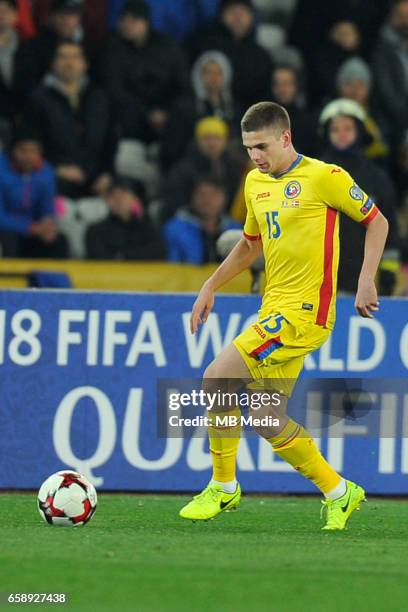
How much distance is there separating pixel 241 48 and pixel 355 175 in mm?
3656

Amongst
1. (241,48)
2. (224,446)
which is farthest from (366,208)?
(241,48)

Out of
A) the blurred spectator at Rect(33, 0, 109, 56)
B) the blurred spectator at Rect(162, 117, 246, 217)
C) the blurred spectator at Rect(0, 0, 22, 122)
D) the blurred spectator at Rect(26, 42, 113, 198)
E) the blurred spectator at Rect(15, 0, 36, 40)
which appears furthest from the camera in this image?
the blurred spectator at Rect(33, 0, 109, 56)

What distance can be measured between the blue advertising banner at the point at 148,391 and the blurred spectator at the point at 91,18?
533 cm

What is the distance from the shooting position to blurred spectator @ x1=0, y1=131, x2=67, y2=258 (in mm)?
12367

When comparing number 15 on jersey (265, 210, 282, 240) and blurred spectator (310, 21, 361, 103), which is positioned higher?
blurred spectator (310, 21, 361, 103)

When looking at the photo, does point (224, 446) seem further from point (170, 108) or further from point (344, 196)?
point (170, 108)

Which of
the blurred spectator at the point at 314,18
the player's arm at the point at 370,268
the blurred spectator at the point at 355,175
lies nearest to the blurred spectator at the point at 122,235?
the blurred spectator at the point at 355,175

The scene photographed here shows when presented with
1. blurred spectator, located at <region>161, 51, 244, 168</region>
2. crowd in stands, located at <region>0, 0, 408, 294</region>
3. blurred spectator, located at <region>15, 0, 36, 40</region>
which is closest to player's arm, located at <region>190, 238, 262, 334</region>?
crowd in stands, located at <region>0, 0, 408, 294</region>

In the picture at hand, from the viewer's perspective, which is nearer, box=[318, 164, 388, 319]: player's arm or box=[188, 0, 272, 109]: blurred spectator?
box=[318, 164, 388, 319]: player's arm

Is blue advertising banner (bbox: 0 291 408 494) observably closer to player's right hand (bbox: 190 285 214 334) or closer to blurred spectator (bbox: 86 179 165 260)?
player's right hand (bbox: 190 285 214 334)

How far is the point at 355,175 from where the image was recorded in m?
11.0

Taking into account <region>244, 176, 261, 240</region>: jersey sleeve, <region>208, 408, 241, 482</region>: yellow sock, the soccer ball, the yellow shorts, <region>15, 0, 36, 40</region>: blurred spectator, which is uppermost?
<region>15, 0, 36, 40</region>: blurred spectator

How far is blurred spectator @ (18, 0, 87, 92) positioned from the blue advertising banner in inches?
172

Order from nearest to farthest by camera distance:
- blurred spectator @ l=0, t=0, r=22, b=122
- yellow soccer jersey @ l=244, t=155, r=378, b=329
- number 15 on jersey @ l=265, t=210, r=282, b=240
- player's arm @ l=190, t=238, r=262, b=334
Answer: yellow soccer jersey @ l=244, t=155, r=378, b=329
number 15 on jersey @ l=265, t=210, r=282, b=240
player's arm @ l=190, t=238, r=262, b=334
blurred spectator @ l=0, t=0, r=22, b=122
